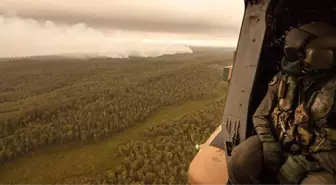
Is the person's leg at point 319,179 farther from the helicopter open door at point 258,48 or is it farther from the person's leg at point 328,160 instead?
the helicopter open door at point 258,48

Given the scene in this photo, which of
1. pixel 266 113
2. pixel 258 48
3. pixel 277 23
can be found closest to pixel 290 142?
pixel 266 113

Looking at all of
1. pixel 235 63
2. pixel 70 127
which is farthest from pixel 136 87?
pixel 235 63

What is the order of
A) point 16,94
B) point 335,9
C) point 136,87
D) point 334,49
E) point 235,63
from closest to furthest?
point 334,49, point 335,9, point 235,63, point 136,87, point 16,94

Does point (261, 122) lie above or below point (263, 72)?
below

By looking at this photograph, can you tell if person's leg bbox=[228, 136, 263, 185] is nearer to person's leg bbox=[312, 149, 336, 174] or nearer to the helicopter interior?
the helicopter interior

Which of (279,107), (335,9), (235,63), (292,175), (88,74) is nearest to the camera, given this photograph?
(292,175)

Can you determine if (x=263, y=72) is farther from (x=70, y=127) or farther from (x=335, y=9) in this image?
(x=70, y=127)

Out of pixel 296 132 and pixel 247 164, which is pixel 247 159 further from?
pixel 296 132

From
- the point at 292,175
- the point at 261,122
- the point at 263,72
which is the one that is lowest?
the point at 292,175
